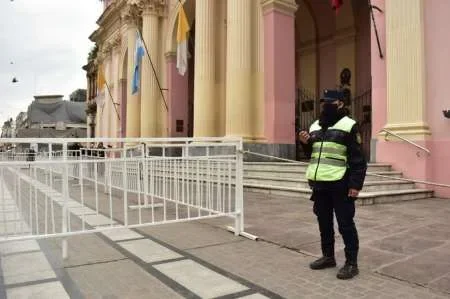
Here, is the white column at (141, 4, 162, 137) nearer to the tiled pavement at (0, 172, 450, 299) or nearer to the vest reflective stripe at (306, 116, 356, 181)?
the tiled pavement at (0, 172, 450, 299)

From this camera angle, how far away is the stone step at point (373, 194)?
8.49 m

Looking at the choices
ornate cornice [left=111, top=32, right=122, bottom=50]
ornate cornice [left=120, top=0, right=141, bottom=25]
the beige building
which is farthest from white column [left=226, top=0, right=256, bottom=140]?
ornate cornice [left=111, top=32, right=122, bottom=50]

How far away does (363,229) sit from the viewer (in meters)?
6.27

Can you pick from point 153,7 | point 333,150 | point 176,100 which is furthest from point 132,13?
point 333,150

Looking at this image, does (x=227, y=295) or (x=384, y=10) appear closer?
(x=227, y=295)

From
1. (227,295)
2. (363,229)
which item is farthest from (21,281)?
(363,229)

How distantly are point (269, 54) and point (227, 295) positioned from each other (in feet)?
39.5

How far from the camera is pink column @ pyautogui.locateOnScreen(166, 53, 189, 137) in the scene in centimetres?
2209

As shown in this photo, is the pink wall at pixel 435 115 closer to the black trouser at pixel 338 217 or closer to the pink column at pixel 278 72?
the pink column at pixel 278 72

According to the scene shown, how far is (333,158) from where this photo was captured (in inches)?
168

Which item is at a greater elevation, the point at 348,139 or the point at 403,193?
the point at 348,139

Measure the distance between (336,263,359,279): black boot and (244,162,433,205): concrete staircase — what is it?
4248 mm

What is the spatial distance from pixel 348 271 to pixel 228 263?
129cm

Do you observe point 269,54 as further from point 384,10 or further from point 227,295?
point 227,295
